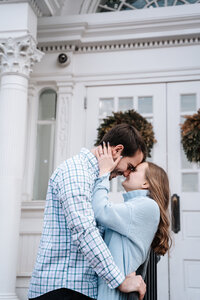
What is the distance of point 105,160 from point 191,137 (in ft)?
9.22

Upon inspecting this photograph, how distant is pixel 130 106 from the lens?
5.12 meters

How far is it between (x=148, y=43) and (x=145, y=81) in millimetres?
467

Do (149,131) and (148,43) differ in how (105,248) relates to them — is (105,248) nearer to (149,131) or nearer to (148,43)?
(149,131)

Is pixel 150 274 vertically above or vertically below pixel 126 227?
below

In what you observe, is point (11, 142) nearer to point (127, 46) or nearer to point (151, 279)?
point (127, 46)

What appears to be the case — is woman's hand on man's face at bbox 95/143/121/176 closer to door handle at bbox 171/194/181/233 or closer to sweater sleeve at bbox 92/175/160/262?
sweater sleeve at bbox 92/175/160/262

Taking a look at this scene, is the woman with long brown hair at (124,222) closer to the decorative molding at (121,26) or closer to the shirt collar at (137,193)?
the shirt collar at (137,193)

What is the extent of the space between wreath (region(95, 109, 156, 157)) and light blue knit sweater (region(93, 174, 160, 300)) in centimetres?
287

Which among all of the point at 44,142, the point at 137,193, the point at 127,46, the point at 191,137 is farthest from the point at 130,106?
the point at 137,193

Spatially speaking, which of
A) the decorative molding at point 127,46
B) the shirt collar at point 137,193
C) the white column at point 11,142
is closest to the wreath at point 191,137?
the decorative molding at point 127,46

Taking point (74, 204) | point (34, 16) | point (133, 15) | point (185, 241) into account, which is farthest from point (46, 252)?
point (133, 15)

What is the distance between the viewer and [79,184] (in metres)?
1.81

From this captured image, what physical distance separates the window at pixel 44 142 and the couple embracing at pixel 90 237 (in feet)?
10.6

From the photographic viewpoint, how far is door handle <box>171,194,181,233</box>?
180 inches
